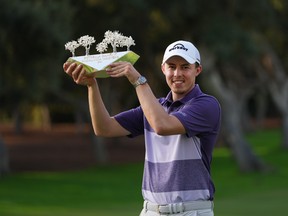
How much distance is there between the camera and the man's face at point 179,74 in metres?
4.78

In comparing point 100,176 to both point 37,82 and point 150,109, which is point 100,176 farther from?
point 150,109

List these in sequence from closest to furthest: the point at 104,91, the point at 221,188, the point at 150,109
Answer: the point at 150,109, the point at 221,188, the point at 104,91

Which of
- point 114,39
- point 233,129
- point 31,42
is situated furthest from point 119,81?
point 114,39

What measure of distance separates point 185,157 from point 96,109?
28.2 inches

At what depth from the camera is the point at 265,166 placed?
96.3ft

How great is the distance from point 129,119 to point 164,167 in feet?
2.13

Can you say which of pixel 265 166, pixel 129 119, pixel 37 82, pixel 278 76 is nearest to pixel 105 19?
pixel 37 82

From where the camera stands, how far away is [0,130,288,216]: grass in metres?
16.9

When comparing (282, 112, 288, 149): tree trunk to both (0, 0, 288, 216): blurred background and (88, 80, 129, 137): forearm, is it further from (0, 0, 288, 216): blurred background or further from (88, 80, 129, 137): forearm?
(88, 80, 129, 137): forearm

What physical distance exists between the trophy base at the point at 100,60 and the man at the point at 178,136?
37 millimetres

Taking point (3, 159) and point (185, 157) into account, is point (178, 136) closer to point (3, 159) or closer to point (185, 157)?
point (185, 157)

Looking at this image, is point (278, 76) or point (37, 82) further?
point (278, 76)

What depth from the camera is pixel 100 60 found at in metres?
4.57

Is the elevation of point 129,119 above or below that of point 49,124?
below
